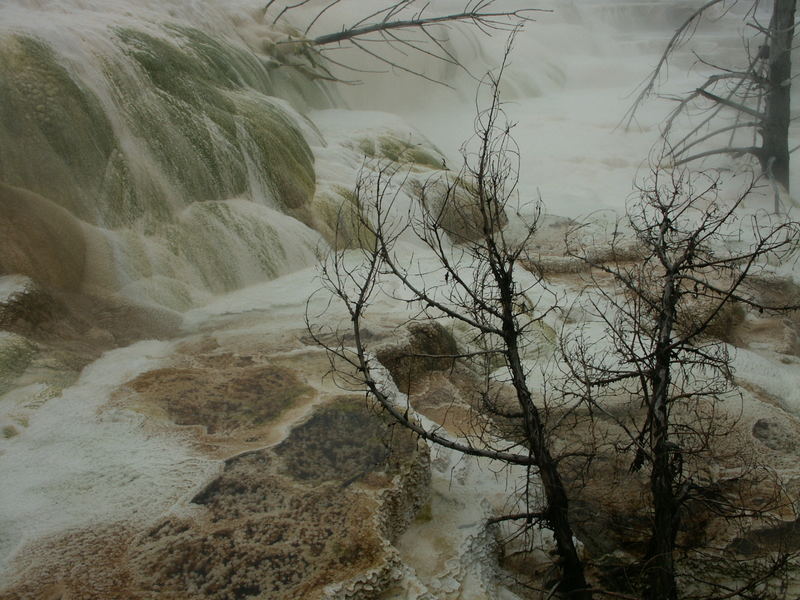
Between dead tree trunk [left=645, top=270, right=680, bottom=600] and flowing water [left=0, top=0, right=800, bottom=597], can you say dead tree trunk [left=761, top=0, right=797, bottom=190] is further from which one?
dead tree trunk [left=645, top=270, right=680, bottom=600]

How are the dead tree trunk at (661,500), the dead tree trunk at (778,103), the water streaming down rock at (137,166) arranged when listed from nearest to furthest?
the dead tree trunk at (661,500) < the water streaming down rock at (137,166) < the dead tree trunk at (778,103)

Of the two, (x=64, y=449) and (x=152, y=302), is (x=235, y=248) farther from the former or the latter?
(x=64, y=449)

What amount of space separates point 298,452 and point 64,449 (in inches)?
44.7

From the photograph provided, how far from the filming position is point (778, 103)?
10.9 m

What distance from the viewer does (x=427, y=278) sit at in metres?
6.92

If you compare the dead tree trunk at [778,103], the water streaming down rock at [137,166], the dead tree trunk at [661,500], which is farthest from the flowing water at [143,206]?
the dead tree trunk at [778,103]

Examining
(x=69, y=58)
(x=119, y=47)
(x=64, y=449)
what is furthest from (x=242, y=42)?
(x=64, y=449)

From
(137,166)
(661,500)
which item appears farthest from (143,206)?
(661,500)

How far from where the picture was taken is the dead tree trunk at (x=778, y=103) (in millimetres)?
10586

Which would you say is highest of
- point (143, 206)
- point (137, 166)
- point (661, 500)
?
point (137, 166)

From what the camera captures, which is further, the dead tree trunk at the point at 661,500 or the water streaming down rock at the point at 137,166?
the water streaming down rock at the point at 137,166

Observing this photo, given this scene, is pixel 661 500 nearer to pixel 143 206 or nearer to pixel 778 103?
pixel 143 206

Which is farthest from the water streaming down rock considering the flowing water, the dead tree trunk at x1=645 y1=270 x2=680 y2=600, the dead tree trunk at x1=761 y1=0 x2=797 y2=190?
the dead tree trunk at x1=761 y1=0 x2=797 y2=190

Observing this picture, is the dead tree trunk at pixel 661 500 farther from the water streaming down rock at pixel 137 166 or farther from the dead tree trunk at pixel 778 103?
the dead tree trunk at pixel 778 103
